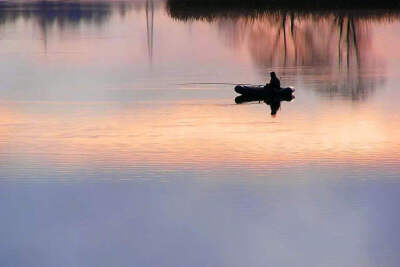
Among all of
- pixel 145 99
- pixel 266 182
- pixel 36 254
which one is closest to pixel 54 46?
pixel 145 99

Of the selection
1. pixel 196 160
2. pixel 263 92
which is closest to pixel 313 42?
pixel 263 92

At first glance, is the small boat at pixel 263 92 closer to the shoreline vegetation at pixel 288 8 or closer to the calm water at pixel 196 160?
the calm water at pixel 196 160

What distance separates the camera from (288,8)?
47.9 meters

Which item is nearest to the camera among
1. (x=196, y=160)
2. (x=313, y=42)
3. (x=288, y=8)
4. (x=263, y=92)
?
(x=196, y=160)

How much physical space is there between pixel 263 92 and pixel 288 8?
22.8m

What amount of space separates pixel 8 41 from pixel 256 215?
1484 inches

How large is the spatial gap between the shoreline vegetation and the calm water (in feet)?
28.7

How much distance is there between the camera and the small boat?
25.5m

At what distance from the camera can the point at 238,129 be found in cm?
2189

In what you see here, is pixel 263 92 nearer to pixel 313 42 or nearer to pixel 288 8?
pixel 313 42

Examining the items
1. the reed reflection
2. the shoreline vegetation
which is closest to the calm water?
the reed reflection

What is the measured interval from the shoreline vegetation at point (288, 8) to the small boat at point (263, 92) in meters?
21.7

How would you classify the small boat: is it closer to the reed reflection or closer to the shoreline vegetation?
the reed reflection

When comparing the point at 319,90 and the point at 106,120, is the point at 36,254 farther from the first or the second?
the point at 319,90
